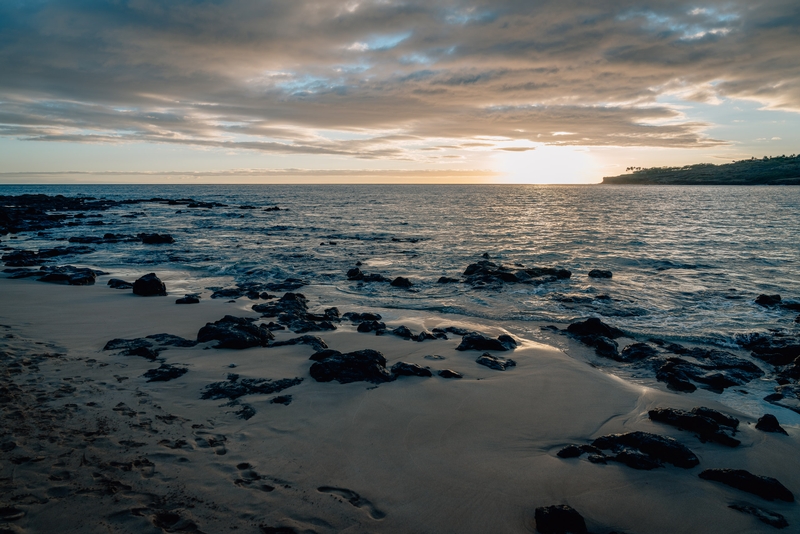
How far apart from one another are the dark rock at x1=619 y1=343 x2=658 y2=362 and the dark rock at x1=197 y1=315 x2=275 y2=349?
8530 millimetres

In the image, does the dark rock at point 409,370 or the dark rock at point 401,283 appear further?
the dark rock at point 401,283

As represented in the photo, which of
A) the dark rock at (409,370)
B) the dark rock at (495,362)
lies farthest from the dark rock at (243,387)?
the dark rock at (495,362)

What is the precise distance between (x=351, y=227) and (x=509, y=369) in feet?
120

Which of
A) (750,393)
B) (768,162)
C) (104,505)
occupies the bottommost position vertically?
(750,393)

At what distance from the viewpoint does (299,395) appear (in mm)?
7285

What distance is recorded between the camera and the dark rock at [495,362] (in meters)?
8.93

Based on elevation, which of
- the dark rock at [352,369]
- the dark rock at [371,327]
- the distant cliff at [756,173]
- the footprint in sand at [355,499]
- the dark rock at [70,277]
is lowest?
the footprint in sand at [355,499]

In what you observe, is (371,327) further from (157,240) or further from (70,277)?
(157,240)

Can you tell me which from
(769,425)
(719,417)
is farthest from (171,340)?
(769,425)

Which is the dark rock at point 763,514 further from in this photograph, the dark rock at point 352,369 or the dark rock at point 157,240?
the dark rock at point 157,240

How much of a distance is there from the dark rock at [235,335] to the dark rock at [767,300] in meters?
→ 16.2

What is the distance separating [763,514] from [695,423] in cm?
184

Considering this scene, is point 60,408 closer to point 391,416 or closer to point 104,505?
point 104,505

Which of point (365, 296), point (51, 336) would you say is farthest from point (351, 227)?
point (51, 336)
